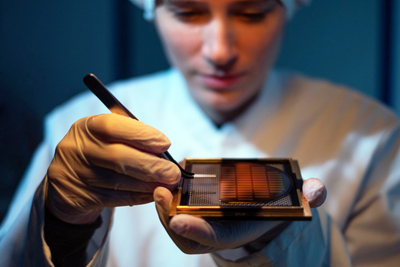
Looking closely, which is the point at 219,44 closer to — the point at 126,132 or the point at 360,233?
the point at 126,132

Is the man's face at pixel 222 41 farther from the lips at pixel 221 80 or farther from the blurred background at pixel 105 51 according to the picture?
the blurred background at pixel 105 51

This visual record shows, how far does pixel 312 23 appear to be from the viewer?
1.30 metres

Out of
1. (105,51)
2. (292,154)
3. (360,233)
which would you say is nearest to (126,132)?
(292,154)

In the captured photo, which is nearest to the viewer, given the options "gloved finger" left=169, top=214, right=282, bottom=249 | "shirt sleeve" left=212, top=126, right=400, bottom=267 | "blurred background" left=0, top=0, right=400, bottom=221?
"gloved finger" left=169, top=214, right=282, bottom=249

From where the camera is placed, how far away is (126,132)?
0.51 metres

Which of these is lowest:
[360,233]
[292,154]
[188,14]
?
[360,233]

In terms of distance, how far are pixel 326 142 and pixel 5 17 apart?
0.90 metres

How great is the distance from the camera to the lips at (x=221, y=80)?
31.3 inches

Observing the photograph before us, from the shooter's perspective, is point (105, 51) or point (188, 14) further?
point (105, 51)

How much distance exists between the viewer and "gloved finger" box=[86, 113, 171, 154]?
509mm

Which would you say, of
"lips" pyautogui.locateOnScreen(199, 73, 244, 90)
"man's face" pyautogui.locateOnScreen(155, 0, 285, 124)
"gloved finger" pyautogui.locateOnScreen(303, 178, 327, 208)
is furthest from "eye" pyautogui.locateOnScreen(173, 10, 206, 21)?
"gloved finger" pyautogui.locateOnScreen(303, 178, 327, 208)

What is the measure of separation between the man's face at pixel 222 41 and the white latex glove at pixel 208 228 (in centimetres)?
36

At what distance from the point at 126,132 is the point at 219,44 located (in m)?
0.32

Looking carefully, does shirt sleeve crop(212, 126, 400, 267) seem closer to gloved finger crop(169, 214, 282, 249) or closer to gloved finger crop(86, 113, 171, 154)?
gloved finger crop(169, 214, 282, 249)
